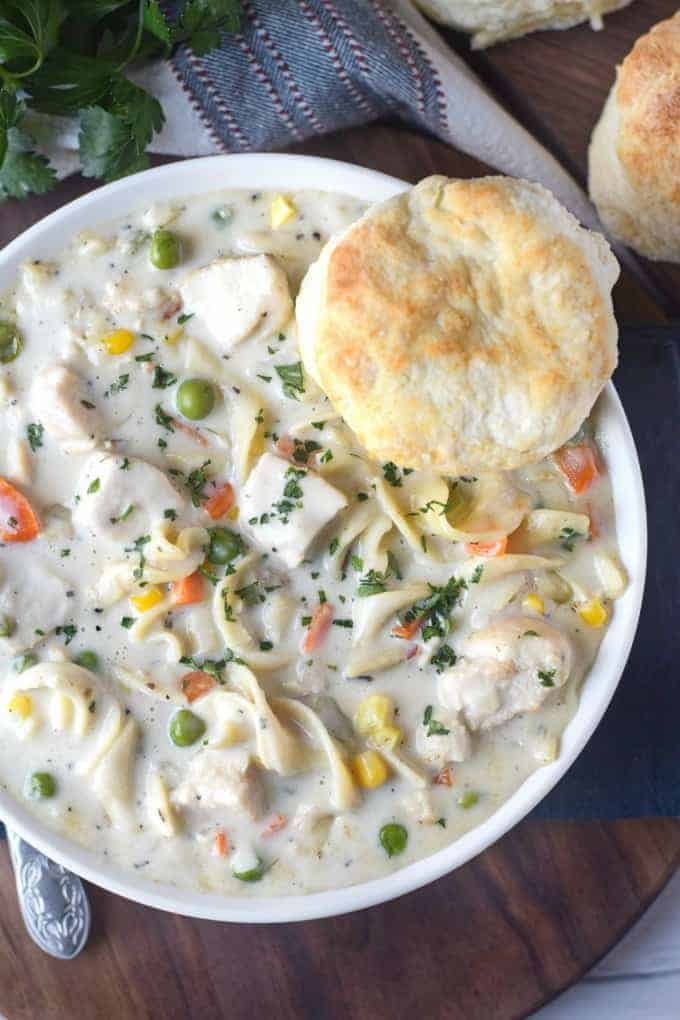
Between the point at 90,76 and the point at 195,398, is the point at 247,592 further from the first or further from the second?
the point at 90,76

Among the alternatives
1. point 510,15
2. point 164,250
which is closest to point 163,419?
point 164,250

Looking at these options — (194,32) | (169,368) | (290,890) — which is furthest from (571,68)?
(290,890)

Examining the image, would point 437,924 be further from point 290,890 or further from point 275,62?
point 275,62

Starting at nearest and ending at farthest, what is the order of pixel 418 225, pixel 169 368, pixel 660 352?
1. pixel 418 225
2. pixel 169 368
3. pixel 660 352

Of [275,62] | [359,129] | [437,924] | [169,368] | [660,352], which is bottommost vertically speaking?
[437,924]

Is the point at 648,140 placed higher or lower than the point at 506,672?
higher

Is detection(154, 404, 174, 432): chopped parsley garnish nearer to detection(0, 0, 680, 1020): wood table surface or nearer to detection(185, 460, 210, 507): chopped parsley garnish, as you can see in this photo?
detection(185, 460, 210, 507): chopped parsley garnish

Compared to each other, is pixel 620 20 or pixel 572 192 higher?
pixel 620 20
